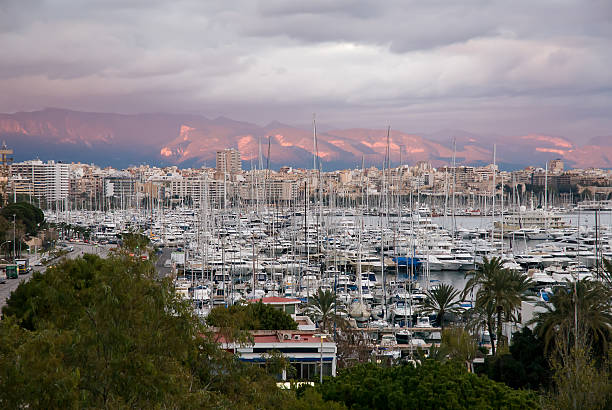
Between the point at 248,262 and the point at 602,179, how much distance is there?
151m

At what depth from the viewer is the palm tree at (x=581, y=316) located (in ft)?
58.6

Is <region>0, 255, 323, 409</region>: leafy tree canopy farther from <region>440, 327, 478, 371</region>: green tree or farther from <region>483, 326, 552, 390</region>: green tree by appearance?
<region>440, 327, 478, 371</region>: green tree

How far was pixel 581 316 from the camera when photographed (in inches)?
699

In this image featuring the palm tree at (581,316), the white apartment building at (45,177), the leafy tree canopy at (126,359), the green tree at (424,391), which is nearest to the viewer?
the leafy tree canopy at (126,359)

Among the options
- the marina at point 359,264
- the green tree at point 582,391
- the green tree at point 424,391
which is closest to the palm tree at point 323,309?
the marina at point 359,264

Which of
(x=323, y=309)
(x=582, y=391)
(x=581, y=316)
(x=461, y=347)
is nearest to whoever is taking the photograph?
(x=582, y=391)

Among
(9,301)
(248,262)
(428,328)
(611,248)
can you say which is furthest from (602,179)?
(9,301)

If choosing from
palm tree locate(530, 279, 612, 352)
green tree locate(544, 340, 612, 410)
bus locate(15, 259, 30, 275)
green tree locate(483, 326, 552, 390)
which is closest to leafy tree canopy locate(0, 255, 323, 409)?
green tree locate(544, 340, 612, 410)

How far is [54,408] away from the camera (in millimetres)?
6680

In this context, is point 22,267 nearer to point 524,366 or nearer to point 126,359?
point 524,366

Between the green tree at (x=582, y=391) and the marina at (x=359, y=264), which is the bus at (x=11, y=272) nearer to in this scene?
the marina at (x=359, y=264)

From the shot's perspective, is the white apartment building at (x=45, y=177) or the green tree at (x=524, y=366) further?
the white apartment building at (x=45, y=177)

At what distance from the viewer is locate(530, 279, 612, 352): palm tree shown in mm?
17875

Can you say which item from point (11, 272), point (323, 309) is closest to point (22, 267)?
point (11, 272)
